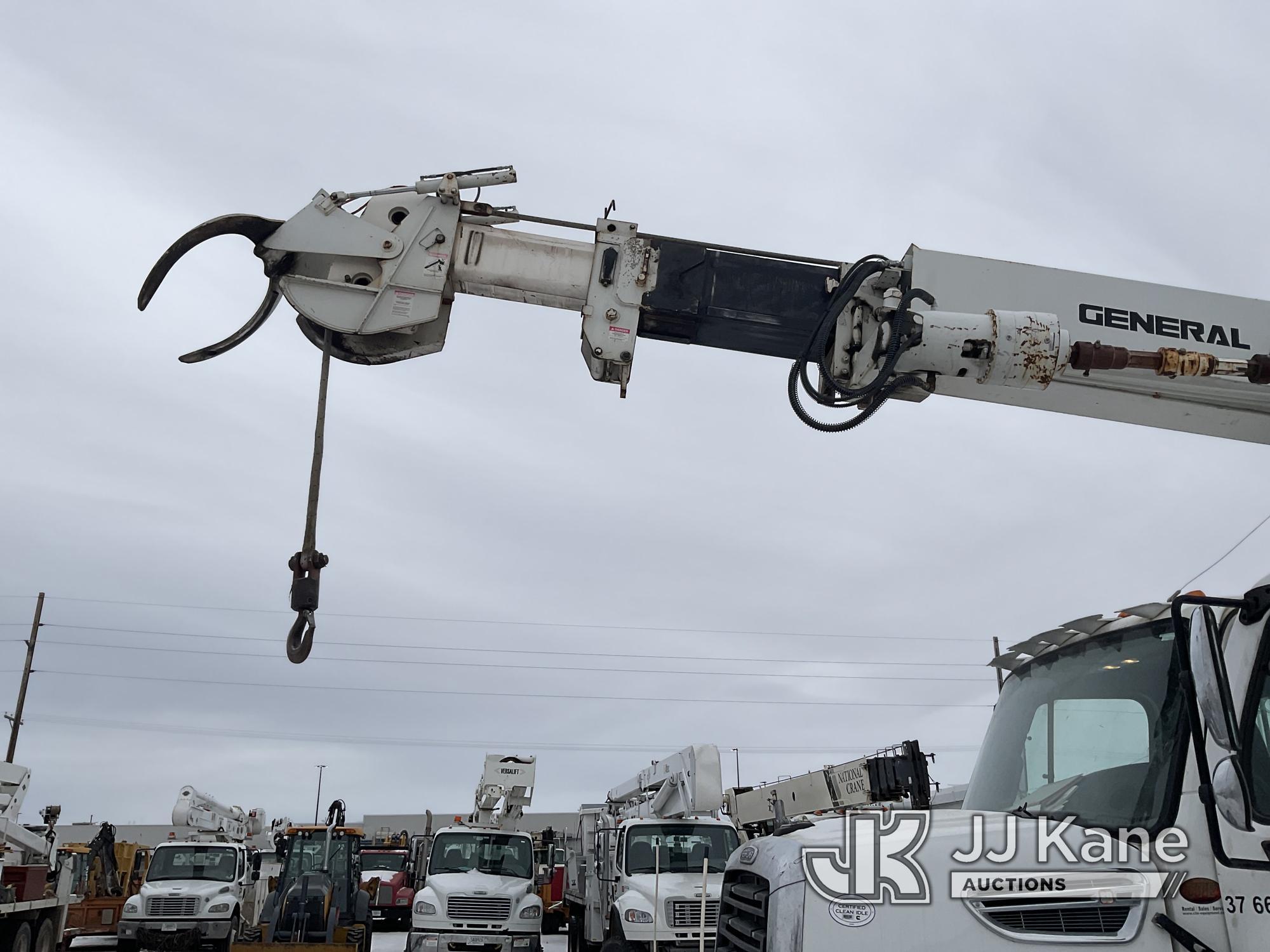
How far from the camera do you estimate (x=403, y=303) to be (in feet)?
18.4

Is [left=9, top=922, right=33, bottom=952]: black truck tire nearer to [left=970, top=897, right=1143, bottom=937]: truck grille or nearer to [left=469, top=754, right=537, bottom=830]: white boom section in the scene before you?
[left=469, top=754, right=537, bottom=830]: white boom section

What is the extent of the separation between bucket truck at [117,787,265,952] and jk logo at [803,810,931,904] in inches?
635

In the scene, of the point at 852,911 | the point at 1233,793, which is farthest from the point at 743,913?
the point at 1233,793

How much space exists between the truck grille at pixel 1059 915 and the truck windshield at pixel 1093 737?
280mm

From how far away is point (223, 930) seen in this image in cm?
1772

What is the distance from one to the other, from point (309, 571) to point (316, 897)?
1254cm

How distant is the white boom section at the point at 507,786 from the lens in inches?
752

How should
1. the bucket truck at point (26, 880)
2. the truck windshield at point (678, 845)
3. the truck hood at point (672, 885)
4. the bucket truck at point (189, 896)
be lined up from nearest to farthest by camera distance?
1. the truck hood at point (672, 885)
2. the truck windshield at point (678, 845)
3. the bucket truck at point (26, 880)
4. the bucket truck at point (189, 896)

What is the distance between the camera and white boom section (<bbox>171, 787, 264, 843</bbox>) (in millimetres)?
19812

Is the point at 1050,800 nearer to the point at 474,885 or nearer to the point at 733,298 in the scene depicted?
the point at 733,298

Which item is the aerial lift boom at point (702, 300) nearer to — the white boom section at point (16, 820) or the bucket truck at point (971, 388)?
the bucket truck at point (971, 388)

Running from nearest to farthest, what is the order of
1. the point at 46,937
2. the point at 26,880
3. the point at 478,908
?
the point at 26,880, the point at 478,908, the point at 46,937

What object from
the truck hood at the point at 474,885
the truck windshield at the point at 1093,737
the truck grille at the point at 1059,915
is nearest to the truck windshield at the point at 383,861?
the truck hood at the point at 474,885

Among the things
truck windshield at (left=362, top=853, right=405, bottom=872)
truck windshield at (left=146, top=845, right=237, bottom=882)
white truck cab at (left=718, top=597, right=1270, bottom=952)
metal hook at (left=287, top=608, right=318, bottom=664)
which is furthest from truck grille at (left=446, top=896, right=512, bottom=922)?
truck windshield at (left=362, top=853, right=405, bottom=872)
